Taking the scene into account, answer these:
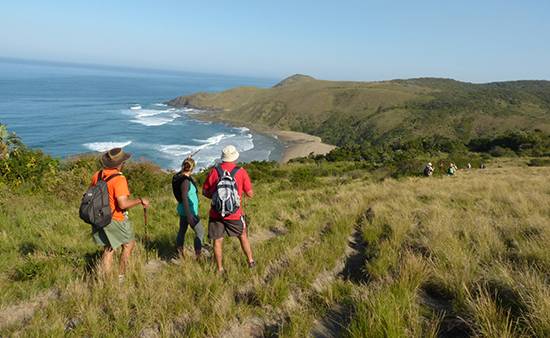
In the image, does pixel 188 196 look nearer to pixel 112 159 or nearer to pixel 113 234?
pixel 113 234

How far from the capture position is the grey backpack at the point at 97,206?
4301mm

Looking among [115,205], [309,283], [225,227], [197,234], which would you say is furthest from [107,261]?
[309,283]

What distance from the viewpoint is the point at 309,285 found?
161 inches

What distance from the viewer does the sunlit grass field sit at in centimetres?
315

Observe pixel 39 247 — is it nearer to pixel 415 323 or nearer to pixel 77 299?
pixel 77 299

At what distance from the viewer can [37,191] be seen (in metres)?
12.8

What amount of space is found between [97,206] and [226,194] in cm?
150

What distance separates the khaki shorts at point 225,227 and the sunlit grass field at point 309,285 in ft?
1.32

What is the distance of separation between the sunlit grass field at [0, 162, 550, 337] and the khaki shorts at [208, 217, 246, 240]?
0.40m

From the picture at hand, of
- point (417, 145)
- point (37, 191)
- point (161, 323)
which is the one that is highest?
point (161, 323)

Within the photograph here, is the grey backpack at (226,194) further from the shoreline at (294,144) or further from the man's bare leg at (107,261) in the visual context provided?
the shoreline at (294,144)

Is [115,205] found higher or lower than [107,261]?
higher

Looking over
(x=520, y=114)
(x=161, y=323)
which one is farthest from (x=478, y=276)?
(x=520, y=114)

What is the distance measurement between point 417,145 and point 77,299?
63952 millimetres
